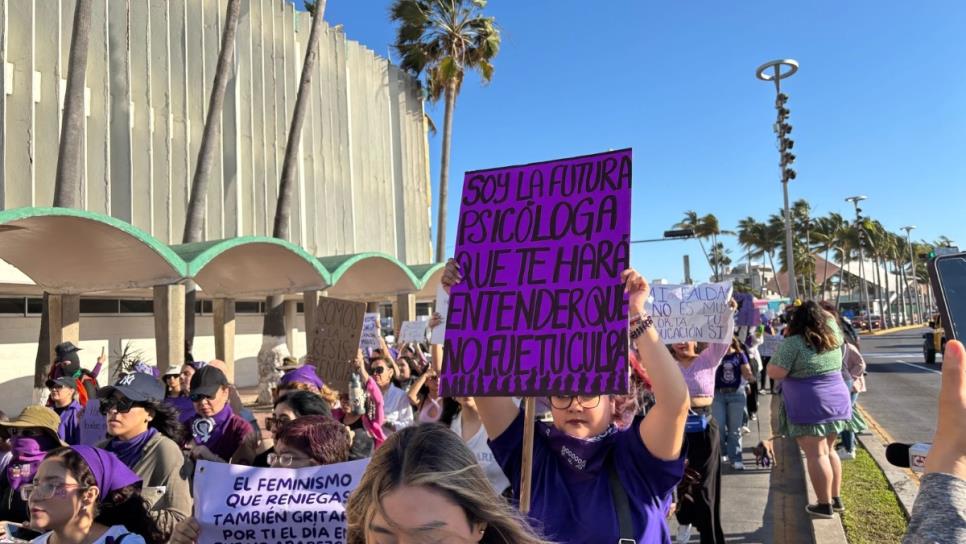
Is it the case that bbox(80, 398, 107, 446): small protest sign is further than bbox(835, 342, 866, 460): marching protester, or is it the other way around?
bbox(835, 342, 866, 460): marching protester

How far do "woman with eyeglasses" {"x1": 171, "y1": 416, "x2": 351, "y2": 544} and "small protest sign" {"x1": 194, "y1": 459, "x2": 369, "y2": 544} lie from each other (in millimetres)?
104

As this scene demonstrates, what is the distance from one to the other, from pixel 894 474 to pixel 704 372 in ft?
8.72

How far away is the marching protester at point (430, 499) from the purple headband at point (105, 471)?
190 cm

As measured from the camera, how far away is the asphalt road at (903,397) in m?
10.5

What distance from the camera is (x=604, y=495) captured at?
252 cm

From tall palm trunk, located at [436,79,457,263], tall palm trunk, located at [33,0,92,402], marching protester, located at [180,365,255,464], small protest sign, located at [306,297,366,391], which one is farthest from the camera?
tall palm trunk, located at [436,79,457,263]

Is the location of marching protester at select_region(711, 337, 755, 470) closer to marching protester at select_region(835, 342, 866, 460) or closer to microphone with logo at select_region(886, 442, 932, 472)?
marching protester at select_region(835, 342, 866, 460)

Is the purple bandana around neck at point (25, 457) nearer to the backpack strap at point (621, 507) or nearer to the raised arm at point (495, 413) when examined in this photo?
the raised arm at point (495, 413)

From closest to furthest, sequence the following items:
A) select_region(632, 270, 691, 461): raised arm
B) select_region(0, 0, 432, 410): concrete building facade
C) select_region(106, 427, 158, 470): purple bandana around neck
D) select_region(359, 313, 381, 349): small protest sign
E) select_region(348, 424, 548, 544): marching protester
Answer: select_region(348, 424, 548, 544): marching protester, select_region(632, 270, 691, 461): raised arm, select_region(106, 427, 158, 470): purple bandana around neck, select_region(359, 313, 381, 349): small protest sign, select_region(0, 0, 432, 410): concrete building facade

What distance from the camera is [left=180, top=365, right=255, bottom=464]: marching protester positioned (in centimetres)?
468

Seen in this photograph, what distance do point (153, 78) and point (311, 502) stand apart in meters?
18.1

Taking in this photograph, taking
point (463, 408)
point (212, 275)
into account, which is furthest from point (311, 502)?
point (212, 275)

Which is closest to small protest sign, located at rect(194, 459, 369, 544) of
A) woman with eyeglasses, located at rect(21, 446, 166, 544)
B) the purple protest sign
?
woman with eyeglasses, located at rect(21, 446, 166, 544)

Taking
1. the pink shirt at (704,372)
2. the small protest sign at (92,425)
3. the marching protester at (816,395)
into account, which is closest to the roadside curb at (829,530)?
the marching protester at (816,395)
